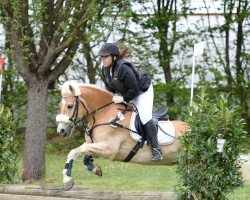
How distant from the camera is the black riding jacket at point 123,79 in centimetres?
801

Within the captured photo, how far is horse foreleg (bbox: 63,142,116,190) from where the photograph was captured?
7652 mm

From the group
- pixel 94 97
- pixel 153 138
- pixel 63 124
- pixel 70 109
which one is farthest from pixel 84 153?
pixel 153 138

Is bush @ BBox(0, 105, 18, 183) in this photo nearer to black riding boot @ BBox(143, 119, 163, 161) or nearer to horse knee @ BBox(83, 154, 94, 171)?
horse knee @ BBox(83, 154, 94, 171)

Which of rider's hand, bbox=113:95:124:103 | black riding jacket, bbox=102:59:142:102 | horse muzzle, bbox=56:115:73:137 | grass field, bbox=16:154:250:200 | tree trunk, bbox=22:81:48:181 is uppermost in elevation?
black riding jacket, bbox=102:59:142:102

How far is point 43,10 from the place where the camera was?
1266 centimetres

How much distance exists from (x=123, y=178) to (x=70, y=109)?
569 cm

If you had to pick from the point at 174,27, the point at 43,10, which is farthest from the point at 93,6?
the point at 174,27

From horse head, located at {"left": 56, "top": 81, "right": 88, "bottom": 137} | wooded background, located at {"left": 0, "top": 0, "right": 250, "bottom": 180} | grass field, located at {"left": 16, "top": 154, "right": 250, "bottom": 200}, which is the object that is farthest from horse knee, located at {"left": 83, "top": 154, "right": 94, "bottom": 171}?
wooded background, located at {"left": 0, "top": 0, "right": 250, "bottom": 180}

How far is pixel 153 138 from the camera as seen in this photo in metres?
8.25

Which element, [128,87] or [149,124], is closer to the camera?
[128,87]

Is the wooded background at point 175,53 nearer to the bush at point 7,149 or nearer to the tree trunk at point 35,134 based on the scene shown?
the tree trunk at point 35,134

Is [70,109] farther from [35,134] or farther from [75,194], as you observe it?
[35,134]

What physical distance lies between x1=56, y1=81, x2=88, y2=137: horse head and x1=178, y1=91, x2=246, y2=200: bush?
147 cm

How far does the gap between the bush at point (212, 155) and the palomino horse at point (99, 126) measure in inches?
35.5
